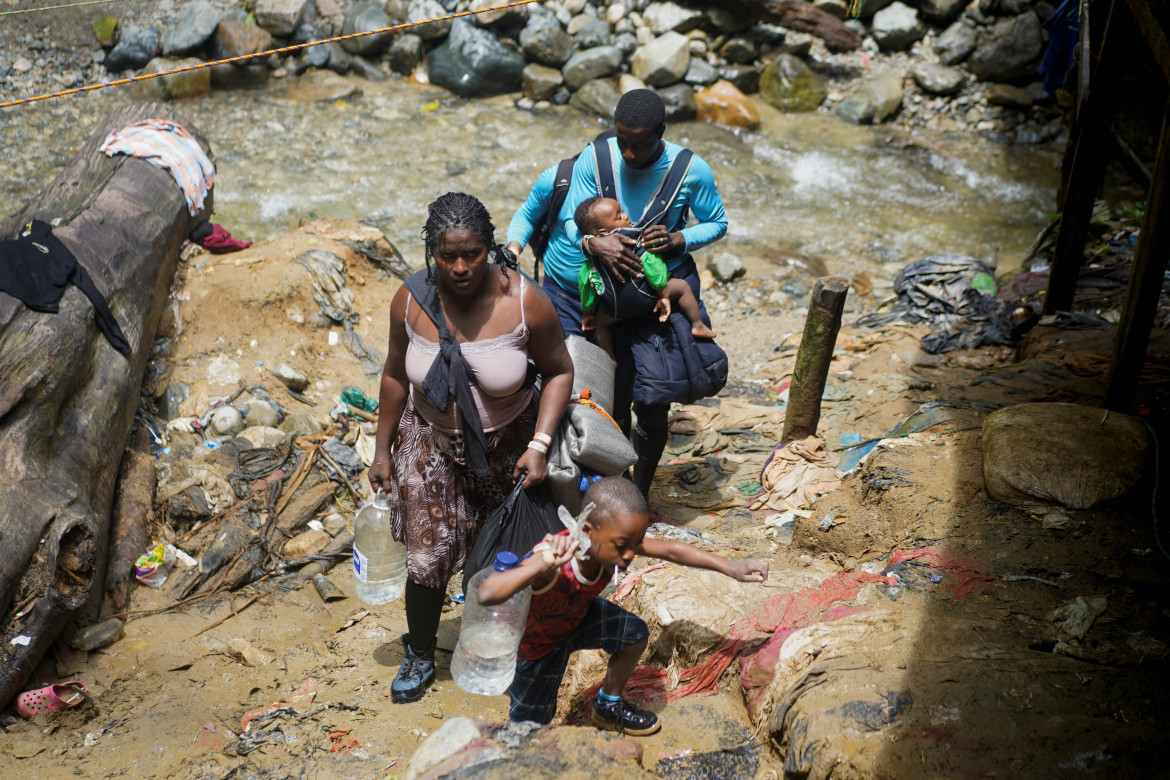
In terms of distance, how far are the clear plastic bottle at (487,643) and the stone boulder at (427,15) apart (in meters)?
9.95

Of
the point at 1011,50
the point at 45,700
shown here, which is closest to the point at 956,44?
the point at 1011,50

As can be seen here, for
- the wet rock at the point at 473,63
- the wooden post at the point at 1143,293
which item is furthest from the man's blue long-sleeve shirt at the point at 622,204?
the wet rock at the point at 473,63

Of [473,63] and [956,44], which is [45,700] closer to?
[473,63]

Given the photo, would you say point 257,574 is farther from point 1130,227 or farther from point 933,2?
point 933,2

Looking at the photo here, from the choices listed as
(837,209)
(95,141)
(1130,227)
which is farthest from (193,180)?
(1130,227)

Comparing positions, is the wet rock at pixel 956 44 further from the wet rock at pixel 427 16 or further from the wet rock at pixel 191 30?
the wet rock at pixel 191 30

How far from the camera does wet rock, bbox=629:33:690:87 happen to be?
1045 cm

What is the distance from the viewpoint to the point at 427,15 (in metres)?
10.7

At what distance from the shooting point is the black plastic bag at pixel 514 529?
8.34 ft

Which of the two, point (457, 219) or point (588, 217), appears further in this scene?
point (588, 217)

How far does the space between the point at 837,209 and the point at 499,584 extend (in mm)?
8114

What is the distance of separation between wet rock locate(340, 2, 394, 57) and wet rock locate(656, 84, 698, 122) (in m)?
3.80

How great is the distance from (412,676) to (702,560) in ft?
4.17

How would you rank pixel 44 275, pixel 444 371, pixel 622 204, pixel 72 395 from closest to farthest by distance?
1. pixel 444 371
2. pixel 622 204
3. pixel 72 395
4. pixel 44 275
